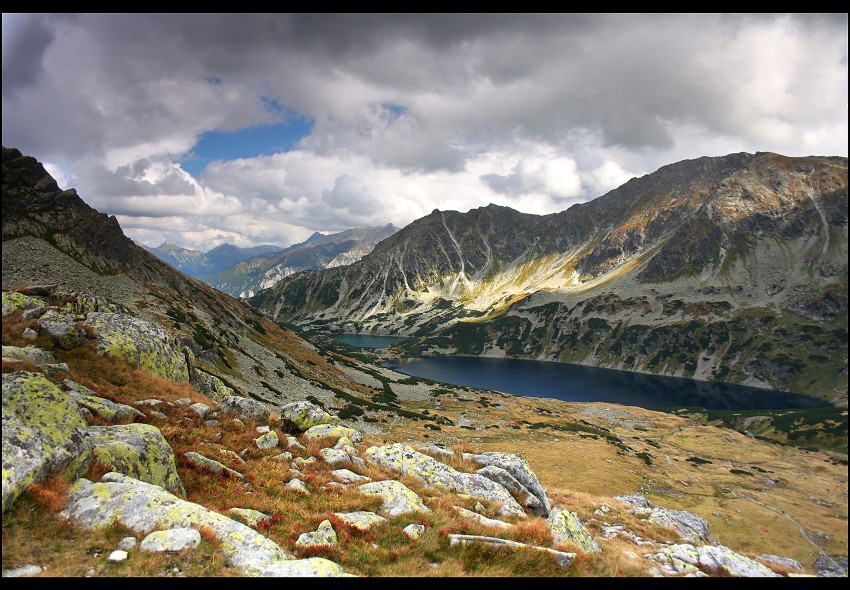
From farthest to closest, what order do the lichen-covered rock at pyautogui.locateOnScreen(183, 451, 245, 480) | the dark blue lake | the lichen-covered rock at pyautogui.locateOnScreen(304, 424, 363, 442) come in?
the dark blue lake < the lichen-covered rock at pyautogui.locateOnScreen(304, 424, 363, 442) < the lichen-covered rock at pyautogui.locateOnScreen(183, 451, 245, 480)

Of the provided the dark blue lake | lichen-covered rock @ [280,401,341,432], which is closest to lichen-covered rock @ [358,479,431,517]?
lichen-covered rock @ [280,401,341,432]

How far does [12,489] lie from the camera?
811cm

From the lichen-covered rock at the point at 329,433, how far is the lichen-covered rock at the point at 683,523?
20172mm

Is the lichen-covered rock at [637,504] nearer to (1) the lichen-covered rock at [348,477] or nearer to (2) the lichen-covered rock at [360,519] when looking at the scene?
(1) the lichen-covered rock at [348,477]

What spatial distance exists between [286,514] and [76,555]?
544 centimetres

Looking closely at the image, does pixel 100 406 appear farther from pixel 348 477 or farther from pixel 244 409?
pixel 348 477

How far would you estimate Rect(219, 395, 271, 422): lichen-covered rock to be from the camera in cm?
2286

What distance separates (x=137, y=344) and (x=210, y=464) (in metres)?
13.2

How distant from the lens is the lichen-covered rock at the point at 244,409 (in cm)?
2286

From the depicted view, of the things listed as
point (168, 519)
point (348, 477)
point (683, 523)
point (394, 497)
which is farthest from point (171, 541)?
point (683, 523)

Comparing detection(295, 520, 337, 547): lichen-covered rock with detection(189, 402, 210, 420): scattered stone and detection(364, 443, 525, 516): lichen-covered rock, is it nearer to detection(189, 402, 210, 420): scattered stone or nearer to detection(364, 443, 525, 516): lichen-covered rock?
detection(364, 443, 525, 516): lichen-covered rock

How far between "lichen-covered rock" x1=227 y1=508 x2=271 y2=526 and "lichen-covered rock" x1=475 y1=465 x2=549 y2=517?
42.0 ft
